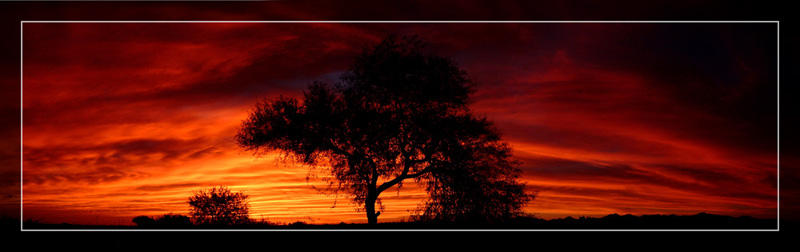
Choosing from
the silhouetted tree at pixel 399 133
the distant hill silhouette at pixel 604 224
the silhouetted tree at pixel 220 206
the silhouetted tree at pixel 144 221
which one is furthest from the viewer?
the silhouetted tree at pixel 220 206

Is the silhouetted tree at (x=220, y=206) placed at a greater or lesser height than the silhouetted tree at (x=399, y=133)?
lesser

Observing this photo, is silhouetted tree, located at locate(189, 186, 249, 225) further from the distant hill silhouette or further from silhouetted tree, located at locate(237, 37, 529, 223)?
the distant hill silhouette

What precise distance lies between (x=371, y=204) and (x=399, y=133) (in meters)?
2.17

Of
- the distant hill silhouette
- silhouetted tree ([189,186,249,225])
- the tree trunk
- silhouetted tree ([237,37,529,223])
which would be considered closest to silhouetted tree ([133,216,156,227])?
the distant hill silhouette

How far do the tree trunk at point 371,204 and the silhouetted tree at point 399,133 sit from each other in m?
0.03

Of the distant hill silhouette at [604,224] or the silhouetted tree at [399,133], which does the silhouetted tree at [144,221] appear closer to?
the distant hill silhouette at [604,224]

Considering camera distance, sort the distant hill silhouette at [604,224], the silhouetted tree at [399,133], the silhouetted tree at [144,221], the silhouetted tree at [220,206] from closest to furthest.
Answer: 1. the distant hill silhouette at [604,224]
2. the silhouetted tree at [144,221]
3. the silhouetted tree at [399,133]
4. the silhouetted tree at [220,206]

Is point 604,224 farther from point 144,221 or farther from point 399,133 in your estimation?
point 144,221

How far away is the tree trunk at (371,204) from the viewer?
18.2 metres

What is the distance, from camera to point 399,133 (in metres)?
18.3

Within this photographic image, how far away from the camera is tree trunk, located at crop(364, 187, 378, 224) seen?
18.2m

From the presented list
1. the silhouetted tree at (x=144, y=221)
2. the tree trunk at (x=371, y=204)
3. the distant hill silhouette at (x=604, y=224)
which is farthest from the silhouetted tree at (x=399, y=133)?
the silhouetted tree at (x=144, y=221)

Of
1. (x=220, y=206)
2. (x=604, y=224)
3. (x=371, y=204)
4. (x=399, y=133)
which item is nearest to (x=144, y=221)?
(x=371, y=204)
